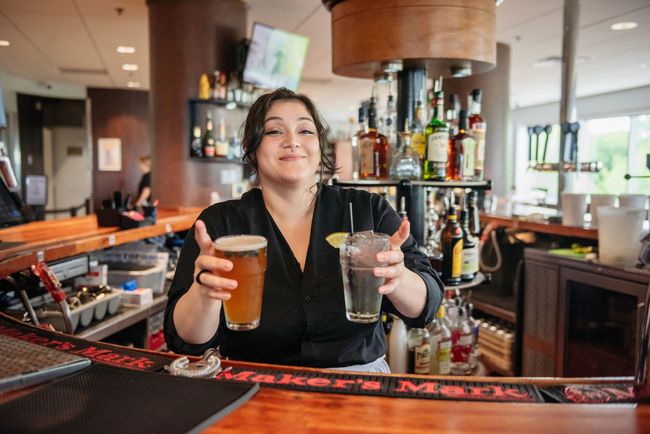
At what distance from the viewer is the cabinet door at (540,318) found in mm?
3248

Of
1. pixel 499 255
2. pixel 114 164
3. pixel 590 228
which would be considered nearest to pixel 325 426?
pixel 590 228

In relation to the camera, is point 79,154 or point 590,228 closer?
point 590,228

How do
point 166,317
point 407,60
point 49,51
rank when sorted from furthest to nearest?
point 49,51
point 407,60
point 166,317

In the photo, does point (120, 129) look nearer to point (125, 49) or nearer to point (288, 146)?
point (125, 49)

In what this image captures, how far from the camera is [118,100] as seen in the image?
→ 1072 centimetres

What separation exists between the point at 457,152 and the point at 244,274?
1.52 m

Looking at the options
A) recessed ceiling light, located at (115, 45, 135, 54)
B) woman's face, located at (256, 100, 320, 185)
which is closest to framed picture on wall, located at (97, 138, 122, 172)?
recessed ceiling light, located at (115, 45, 135, 54)

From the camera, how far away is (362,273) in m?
1.17

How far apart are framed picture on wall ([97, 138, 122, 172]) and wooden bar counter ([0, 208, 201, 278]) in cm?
749

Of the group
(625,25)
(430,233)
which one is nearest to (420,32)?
(430,233)

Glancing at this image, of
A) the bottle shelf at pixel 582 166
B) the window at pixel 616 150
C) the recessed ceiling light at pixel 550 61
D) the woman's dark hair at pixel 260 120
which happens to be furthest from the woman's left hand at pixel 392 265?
the window at pixel 616 150

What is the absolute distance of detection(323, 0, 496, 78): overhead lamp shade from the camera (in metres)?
2.16

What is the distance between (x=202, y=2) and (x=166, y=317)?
447cm

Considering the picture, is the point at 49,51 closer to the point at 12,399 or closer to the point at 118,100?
the point at 118,100
